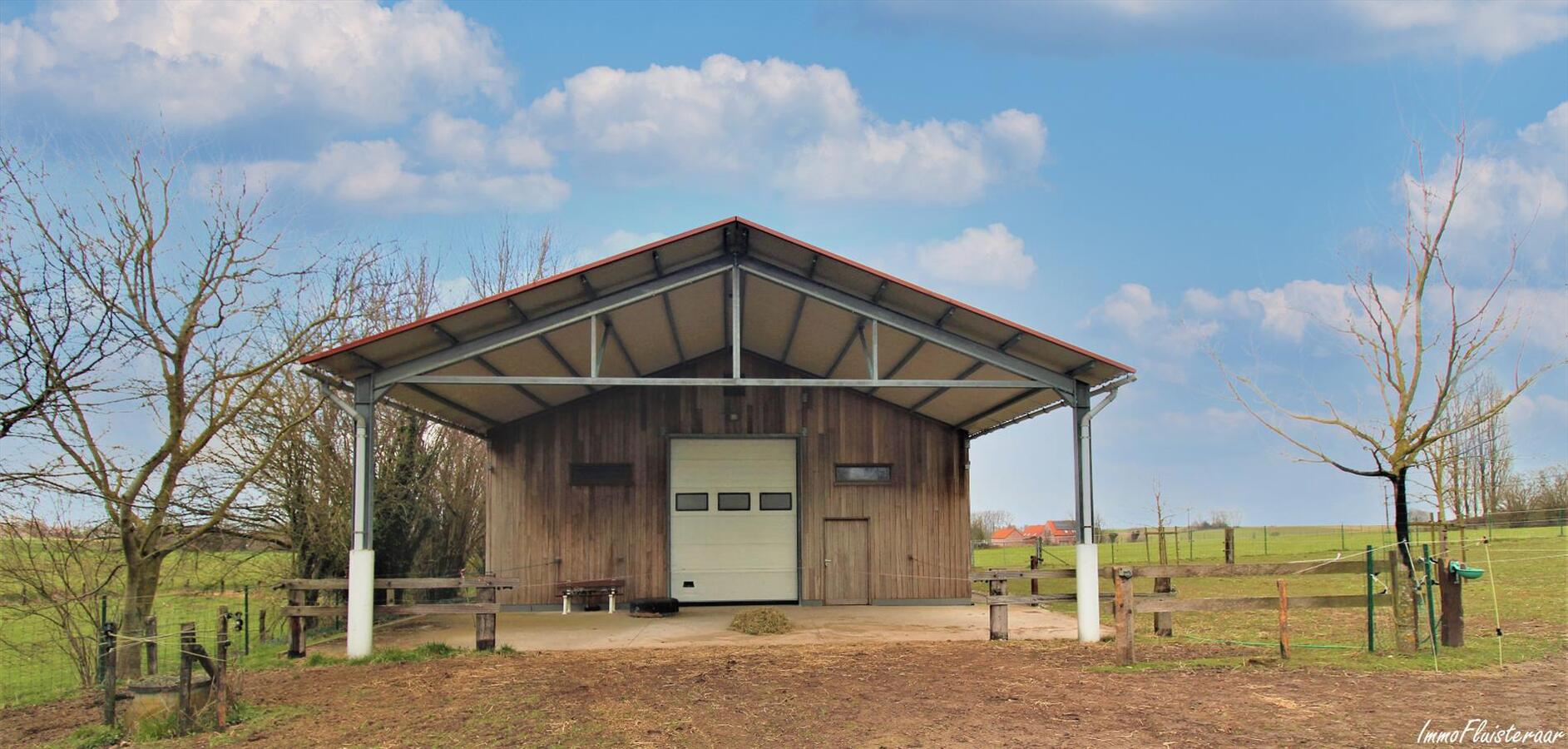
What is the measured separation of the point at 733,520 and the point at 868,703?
920 cm

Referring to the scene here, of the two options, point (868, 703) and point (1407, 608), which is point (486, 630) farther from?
point (1407, 608)

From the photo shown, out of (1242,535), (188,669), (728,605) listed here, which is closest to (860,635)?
(728,605)

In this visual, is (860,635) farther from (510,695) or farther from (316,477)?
(316,477)

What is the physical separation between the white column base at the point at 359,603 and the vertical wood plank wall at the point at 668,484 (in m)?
5.03

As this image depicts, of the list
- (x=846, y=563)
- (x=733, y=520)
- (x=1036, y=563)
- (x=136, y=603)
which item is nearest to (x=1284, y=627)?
(x=1036, y=563)

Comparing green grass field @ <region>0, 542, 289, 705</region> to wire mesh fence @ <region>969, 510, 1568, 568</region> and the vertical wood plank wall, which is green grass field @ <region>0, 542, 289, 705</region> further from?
wire mesh fence @ <region>969, 510, 1568, 568</region>

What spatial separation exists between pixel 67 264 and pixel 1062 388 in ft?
35.6

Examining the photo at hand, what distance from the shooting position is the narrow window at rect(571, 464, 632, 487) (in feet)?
57.5

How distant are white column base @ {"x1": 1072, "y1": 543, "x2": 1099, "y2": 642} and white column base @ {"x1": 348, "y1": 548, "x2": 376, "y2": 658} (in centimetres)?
813

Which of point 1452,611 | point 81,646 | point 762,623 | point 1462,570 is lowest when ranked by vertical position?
point 762,623

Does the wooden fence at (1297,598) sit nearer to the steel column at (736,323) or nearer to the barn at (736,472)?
the steel column at (736,323)

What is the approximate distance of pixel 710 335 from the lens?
54.4 feet

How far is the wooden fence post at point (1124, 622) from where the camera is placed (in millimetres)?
10211

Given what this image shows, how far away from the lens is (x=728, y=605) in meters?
17.5
